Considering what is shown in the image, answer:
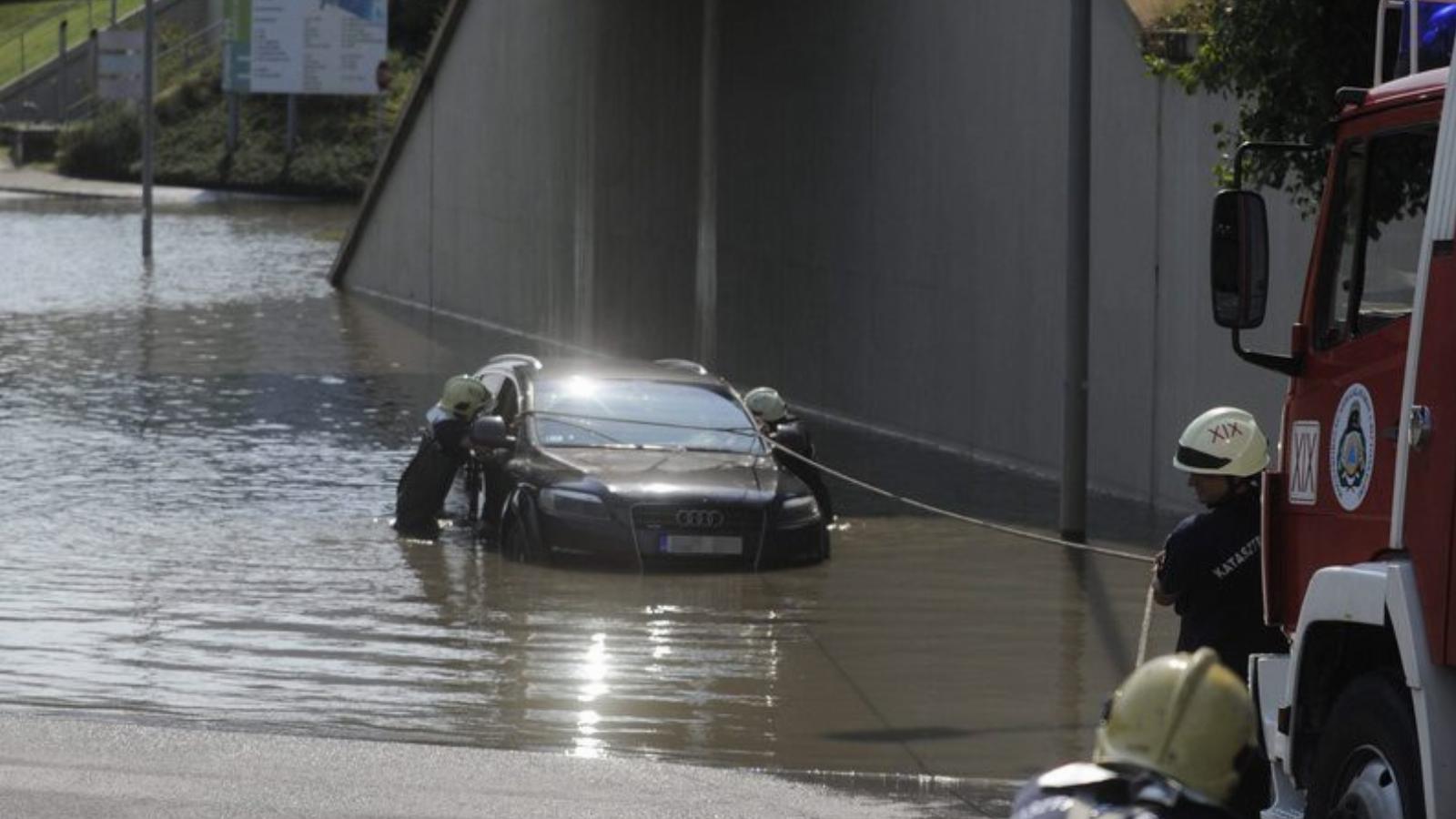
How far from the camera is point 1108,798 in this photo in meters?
4.24

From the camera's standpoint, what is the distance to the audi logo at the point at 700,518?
54.9ft

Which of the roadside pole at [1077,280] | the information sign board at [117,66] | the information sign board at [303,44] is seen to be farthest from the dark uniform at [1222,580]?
the information sign board at [303,44]

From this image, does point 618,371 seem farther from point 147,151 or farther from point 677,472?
point 147,151

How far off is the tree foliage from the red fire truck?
4.23 metres

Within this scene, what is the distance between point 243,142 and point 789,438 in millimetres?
58194

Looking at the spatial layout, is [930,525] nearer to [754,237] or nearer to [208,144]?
[754,237]

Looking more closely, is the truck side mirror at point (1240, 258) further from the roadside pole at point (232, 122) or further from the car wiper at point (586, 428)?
the roadside pole at point (232, 122)

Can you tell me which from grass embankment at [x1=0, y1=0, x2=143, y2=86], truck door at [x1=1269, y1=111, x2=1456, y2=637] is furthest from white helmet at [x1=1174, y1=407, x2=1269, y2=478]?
→ grass embankment at [x1=0, y1=0, x2=143, y2=86]

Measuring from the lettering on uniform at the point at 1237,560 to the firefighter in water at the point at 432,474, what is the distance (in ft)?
32.9

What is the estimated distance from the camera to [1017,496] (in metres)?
21.0

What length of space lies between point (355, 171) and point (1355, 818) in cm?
6585

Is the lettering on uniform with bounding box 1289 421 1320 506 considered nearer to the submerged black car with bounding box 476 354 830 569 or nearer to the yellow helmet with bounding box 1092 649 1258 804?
the yellow helmet with bounding box 1092 649 1258 804

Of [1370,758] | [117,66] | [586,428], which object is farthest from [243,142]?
[1370,758]

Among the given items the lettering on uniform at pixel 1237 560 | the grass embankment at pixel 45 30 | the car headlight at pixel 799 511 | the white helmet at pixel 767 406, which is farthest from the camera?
the grass embankment at pixel 45 30
